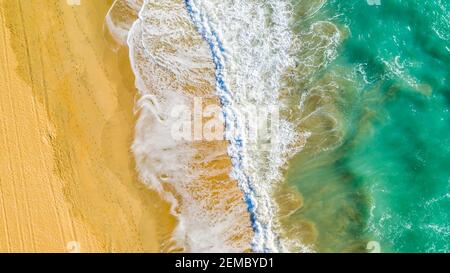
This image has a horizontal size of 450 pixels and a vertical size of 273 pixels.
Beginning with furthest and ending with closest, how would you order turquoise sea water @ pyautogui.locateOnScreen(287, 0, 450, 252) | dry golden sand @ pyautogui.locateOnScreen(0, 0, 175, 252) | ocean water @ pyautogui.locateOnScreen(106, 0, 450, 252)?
turquoise sea water @ pyautogui.locateOnScreen(287, 0, 450, 252) → ocean water @ pyautogui.locateOnScreen(106, 0, 450, 252) → dry golden sand @ pyautogui.locateOnScreen(0, 0, 175, 252)

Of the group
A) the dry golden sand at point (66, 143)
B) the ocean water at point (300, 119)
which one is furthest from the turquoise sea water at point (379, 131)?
the dry golden sand at point (66, 143)

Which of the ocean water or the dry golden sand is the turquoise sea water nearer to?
the ocean water

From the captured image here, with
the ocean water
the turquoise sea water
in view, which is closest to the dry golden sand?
the ocean water

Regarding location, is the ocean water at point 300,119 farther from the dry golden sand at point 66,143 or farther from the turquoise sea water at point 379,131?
the dry golden sand at point 66,143

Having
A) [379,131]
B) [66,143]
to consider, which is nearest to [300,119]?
[379,131]
